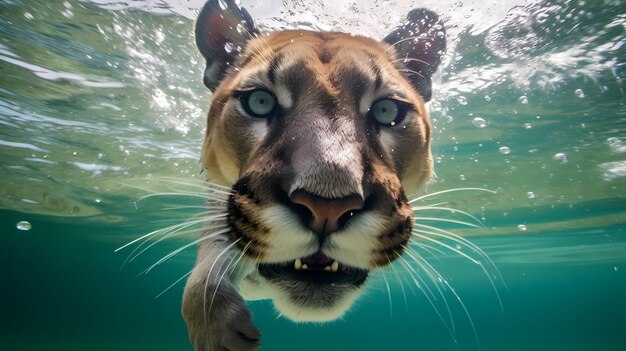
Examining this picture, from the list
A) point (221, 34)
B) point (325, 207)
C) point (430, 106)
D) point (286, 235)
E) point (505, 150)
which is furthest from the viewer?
point (505, 150)

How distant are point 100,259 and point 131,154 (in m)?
32.1

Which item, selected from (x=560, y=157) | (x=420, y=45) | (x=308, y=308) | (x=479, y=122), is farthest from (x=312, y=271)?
(x=560, y=157)

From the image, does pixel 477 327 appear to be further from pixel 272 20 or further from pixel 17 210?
pixel 272 20

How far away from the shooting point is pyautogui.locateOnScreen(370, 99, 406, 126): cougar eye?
4.03 metres

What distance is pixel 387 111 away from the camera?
4078 millimetres

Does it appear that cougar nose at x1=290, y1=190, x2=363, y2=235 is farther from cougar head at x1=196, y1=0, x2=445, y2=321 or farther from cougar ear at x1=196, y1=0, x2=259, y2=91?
cougar ear at x1=196, y1=0, x2=259, y2=91

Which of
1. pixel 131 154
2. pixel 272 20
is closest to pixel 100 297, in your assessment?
pixel 131 154

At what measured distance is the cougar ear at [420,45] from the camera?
5.22 metres

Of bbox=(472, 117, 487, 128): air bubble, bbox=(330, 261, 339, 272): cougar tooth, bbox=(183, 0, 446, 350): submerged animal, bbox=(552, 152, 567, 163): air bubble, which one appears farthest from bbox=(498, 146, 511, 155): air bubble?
bbox=(330, 261, 339, 272): cougar tooth

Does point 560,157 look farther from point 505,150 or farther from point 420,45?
point 420,45

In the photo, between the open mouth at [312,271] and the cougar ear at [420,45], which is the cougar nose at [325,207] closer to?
the open mouth at [312,271]

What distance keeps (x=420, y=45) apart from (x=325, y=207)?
3150 millimetres

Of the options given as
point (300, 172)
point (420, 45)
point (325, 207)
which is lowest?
point (325, 207)

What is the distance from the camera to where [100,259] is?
42312mm
